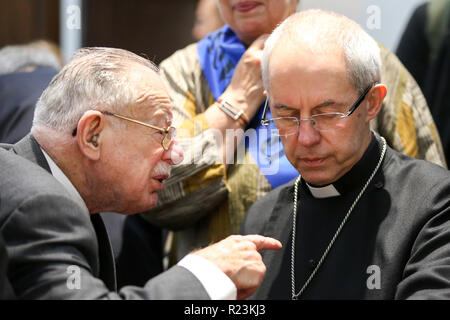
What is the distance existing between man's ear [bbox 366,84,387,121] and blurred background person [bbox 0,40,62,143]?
1.61m

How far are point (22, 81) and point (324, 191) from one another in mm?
1729

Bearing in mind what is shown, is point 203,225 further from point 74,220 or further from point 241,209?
point 74,220

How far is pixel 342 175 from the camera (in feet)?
9.61

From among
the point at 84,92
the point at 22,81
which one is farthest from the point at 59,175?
the point at 22,81

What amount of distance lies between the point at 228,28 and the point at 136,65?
38.0 inches

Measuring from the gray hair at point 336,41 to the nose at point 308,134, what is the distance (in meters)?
0.21

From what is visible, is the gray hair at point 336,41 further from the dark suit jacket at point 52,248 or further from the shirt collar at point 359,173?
the dark suit jacket at point 52,248

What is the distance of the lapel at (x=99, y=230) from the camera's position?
2.47m

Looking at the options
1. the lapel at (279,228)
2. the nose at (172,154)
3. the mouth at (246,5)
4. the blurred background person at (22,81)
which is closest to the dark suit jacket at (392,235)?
the lapel at (279,228)

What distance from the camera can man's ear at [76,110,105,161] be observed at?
2479mm

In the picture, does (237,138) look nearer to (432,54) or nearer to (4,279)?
(432,54)
